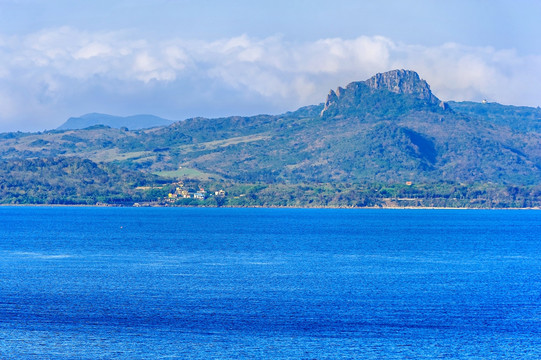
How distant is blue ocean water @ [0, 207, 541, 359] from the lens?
5275 cm

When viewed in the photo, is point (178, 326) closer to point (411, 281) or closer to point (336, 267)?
point (411, 281)

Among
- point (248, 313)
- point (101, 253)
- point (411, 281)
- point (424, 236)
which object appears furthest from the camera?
point (424, 236)

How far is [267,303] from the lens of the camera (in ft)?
226

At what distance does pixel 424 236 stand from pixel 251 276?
279 feet

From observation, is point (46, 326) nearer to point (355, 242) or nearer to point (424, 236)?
point (355, 242)

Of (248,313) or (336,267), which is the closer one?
(248,313)

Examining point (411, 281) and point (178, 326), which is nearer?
point (178, 326)

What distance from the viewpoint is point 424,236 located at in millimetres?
165125

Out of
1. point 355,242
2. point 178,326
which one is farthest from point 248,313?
point 355,242

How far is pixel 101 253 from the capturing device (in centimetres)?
11794

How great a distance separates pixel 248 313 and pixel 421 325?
47.3ft

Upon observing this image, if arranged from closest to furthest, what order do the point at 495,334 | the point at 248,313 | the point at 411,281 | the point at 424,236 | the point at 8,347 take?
1. the point at 8,347
2. the point at 495,334
3. the point at 248,313
4. the point at 411,281
5. the point at 424,236

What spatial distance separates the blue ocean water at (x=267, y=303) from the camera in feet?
173

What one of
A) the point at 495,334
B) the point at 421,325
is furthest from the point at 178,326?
the point at 495,334
